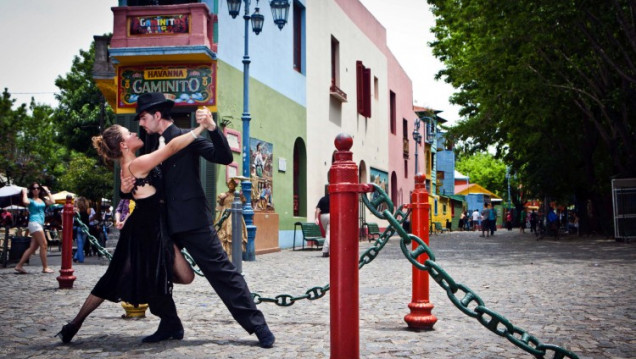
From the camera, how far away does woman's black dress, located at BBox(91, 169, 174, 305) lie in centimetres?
506

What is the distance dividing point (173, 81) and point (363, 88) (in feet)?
50.5

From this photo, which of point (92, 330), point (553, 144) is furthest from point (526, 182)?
point (92, 330)

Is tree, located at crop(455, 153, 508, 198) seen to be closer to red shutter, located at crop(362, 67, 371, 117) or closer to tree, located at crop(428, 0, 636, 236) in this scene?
tree, located at crop(428, 0, 636, 236)

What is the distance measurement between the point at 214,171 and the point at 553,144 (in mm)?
18914

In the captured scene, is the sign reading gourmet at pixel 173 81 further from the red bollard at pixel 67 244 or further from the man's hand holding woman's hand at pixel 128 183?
the man's hand holding woman's hand at pixel 128 183

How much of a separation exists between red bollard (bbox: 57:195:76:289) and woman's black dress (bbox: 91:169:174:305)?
4121 mm

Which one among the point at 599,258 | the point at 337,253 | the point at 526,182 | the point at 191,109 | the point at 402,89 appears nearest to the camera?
the point at 337,253

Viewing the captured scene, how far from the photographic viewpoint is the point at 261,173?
1956 centimetres

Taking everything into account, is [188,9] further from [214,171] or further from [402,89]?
[402,89]

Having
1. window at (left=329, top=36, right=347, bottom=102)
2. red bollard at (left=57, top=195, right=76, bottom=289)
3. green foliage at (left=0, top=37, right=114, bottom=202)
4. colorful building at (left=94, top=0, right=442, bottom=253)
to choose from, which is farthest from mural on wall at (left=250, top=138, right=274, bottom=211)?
green foliage at (left=0, top=37, right=114, bottom=202)

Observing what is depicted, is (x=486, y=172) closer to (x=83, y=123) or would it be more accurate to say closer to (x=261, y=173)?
(x=83, y=123)

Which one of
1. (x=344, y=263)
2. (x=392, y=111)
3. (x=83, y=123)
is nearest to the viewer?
(x=344, y=263)

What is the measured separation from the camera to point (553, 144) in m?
30.7

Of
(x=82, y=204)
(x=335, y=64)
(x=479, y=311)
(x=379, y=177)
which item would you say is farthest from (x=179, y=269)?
(x=379, y=177)
